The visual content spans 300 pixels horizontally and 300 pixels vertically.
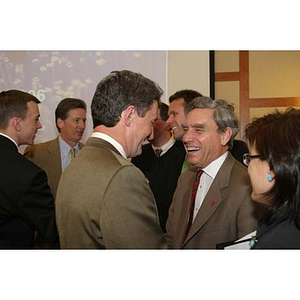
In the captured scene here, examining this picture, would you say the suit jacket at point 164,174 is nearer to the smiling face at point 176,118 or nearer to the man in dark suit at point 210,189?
the smiling face at point 176,118

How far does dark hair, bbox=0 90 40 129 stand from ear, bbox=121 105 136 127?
111 centimetres

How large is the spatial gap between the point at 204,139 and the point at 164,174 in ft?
3.40

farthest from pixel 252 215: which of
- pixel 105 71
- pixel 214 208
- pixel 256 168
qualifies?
pixel 105 71

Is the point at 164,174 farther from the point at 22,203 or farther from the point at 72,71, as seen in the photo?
the point at 72,71

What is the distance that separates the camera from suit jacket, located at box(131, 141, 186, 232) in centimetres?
319

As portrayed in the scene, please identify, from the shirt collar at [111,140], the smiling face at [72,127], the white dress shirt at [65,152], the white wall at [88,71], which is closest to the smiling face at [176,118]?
the smiling face at [72,127]

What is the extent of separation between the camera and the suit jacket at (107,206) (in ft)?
4.88

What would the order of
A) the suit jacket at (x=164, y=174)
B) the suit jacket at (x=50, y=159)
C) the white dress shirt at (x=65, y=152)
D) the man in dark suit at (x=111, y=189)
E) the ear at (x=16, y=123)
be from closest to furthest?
the man in dark suit at (x=111, y=189) → the ear at (x=16, y=123) → the suit jacket at (x=164, y=174) → the suit jacket at (x=50, y=159) → the white dress shirt at (x=65, y=152)

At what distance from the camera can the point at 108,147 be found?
1638mm

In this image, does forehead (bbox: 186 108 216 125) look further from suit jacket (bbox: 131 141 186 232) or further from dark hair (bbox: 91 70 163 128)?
suit jacket (bbox: 131 141 186 232)

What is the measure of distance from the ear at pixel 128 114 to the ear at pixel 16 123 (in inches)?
42.4

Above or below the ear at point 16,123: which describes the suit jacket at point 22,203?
below
